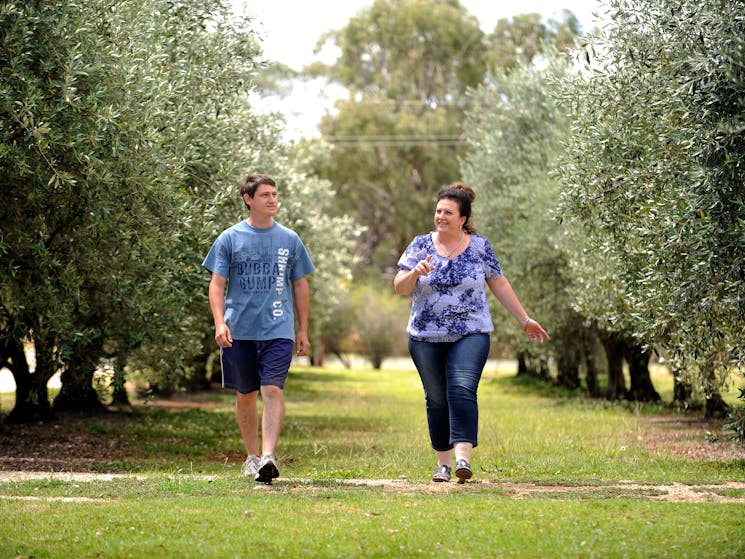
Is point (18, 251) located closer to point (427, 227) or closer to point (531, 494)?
point (531, 494)

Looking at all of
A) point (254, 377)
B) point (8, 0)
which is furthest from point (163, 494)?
point (8, 0)

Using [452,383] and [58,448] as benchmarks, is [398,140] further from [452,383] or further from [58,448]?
[452,383]

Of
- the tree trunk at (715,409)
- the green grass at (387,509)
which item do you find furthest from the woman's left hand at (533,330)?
the tree trunk at (715,409)

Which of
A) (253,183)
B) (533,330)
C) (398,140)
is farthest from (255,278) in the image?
(398,140)

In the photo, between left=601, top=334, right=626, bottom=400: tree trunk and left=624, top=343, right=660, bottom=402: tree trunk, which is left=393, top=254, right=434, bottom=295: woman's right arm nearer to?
left=624, top=343, right=660, bottom=402: tree trunk

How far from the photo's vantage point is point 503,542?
6984mm

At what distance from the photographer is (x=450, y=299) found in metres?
9.44

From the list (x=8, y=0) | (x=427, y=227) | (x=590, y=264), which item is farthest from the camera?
(x=427, y=227)

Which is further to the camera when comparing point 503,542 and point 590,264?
point 590,264

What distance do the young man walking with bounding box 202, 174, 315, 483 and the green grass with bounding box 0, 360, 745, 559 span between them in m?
0.78

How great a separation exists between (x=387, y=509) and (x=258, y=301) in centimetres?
239

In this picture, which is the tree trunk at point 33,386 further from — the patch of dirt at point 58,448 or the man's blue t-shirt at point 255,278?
the man's blue t-shirt at point 255,278

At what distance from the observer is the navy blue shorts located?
9586 millimetres

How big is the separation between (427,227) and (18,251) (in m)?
41.4
